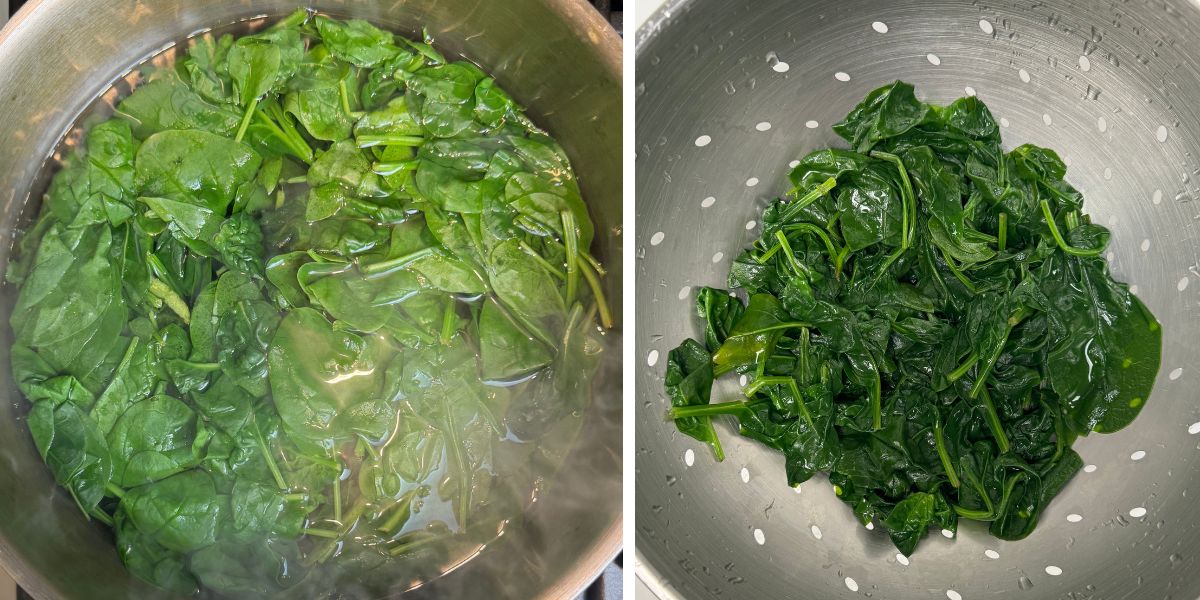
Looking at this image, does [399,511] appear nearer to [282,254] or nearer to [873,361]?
[282,254]

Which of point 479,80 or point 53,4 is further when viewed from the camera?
point 479,80

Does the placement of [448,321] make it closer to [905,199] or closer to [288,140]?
[288,140]

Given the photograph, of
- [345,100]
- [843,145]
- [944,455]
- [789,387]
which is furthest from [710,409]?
[345,100]

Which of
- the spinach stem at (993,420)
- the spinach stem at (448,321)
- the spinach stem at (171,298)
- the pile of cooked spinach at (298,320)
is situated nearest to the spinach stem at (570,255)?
the pile of cooked spinach at (298,320)

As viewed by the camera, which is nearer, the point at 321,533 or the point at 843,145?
the point at 321,533

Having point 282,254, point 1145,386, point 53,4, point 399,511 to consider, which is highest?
point 53,4

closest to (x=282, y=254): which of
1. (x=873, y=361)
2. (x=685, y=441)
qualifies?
(x=685, y=441)

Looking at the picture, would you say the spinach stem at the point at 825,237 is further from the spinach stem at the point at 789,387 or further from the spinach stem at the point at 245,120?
the spinach stem at the point at 245,120
